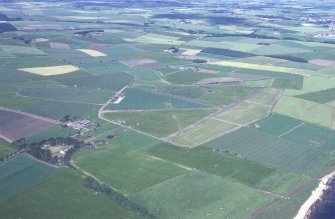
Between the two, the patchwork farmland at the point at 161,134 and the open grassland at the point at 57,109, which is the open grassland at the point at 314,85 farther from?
the open grassland at the point at 57,109

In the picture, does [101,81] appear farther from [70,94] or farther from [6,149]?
[6,149]

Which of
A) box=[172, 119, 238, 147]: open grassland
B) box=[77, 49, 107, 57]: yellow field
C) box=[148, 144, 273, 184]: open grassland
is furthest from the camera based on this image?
box=[77, 49, 107, 57]: yellow field

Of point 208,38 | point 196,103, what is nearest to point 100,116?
point 196,103

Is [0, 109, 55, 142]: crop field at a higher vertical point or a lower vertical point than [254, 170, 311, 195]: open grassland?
higher

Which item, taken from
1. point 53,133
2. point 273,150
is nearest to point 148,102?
point 53,133

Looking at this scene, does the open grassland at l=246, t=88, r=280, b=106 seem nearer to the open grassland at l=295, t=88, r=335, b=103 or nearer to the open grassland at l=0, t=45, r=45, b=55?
the open grassland at l=295, t=88, r=335, b=103

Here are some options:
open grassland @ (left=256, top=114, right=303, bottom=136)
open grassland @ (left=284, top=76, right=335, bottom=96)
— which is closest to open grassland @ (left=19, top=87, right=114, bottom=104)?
open grassland @ (left=256, top=114, right=303, bottom=136)
